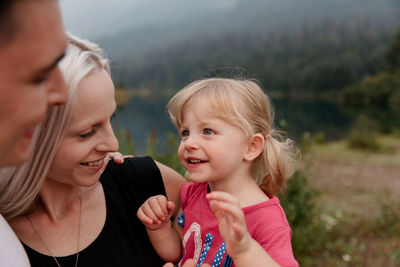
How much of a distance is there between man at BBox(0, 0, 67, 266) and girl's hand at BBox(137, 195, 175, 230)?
853 mm

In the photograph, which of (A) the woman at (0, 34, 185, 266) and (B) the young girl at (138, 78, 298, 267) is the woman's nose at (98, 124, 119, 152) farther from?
(B) the young girl at (138, 78, 298, 267)

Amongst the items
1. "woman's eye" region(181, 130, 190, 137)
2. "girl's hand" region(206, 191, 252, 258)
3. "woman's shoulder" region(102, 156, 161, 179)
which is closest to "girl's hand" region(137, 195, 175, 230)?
"woman's shoulder" region(102, 156, 161, 179)

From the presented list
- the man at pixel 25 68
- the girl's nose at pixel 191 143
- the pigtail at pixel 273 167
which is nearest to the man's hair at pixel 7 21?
the man at pixel 25 68

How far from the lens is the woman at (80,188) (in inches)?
56.6

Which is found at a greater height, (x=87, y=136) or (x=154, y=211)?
(x=87, y=136)

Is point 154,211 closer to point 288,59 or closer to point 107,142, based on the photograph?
point 107,142

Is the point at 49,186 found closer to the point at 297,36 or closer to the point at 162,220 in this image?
the point at 162,220

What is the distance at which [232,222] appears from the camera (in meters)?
1.33

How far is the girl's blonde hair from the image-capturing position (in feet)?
5.74

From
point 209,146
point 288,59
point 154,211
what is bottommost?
point 288,59

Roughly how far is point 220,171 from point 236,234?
1.45 feet

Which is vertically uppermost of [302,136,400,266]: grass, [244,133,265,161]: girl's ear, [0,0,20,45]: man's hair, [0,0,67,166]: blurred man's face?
[0,0,20,45]: man's hair

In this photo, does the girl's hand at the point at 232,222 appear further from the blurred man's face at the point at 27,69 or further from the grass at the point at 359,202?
the grass at the point at 359,202

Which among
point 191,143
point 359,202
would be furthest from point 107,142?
point 359,202
